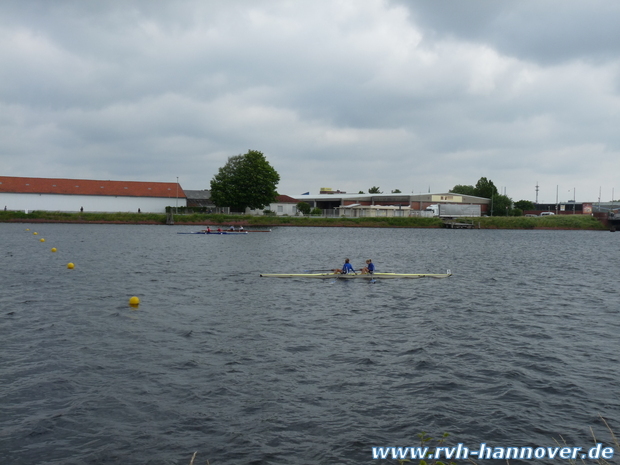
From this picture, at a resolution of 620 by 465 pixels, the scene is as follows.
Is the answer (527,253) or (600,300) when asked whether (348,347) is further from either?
(527,253)

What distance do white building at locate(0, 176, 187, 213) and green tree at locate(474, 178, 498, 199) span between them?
3288 inches

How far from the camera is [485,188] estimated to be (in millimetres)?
150375

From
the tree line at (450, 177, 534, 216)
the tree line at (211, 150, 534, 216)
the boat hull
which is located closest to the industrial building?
the tree line at (450, 177, 534, 216)

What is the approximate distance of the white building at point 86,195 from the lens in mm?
107250

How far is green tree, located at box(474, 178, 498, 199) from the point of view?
486 feet

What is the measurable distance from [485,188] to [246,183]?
7647cm

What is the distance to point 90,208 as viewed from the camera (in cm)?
11069

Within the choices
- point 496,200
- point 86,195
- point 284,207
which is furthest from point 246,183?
point 496,200

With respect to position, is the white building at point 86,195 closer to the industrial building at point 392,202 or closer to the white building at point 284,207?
the white building at point 284,207

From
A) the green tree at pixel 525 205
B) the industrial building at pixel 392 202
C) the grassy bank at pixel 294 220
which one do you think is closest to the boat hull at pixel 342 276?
the grassy bank at pixel 294 220

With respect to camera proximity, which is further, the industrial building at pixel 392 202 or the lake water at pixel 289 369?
the industrial building at pixel 392 202

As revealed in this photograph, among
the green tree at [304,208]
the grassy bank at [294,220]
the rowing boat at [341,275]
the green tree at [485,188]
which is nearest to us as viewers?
the rowing boat at [341,275]

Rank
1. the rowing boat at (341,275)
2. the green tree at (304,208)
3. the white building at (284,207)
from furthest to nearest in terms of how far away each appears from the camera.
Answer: the white building at (284,207), the green tree at (304,208), the rowing boat at (341,275)

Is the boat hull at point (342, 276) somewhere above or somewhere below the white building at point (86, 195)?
below
